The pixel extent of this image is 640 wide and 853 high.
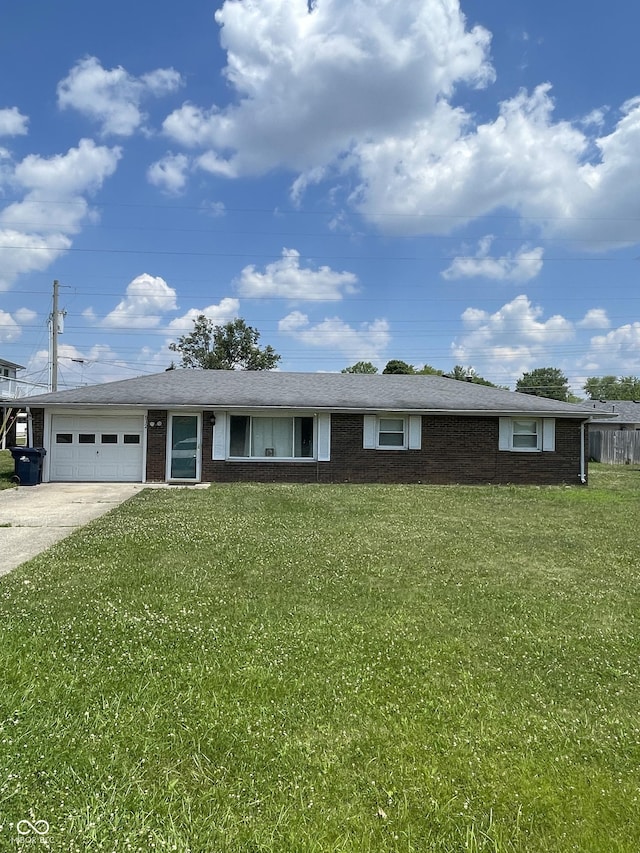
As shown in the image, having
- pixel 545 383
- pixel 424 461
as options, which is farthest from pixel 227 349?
pixel 545 383

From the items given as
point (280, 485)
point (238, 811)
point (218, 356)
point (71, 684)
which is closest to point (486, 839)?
point (238, 811)

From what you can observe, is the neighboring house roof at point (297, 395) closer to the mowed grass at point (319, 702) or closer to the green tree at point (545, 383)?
the mowed grass at point (319, 702)

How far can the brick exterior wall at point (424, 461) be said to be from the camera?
51.0 ft

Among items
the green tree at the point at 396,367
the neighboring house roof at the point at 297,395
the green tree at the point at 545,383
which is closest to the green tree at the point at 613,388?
the green tree at the point at 545,383

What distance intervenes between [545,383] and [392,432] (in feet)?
219

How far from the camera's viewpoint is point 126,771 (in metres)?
2.57

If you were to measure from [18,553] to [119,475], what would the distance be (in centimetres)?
890

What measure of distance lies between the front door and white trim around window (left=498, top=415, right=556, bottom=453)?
9235mm

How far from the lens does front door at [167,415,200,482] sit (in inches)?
611

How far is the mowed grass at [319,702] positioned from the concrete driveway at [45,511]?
790mm

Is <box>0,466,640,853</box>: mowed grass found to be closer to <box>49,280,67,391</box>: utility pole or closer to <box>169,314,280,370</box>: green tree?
<box>49,280,67,391</box>: utility pole

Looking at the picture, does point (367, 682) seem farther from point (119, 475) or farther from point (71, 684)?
point (119, 475)

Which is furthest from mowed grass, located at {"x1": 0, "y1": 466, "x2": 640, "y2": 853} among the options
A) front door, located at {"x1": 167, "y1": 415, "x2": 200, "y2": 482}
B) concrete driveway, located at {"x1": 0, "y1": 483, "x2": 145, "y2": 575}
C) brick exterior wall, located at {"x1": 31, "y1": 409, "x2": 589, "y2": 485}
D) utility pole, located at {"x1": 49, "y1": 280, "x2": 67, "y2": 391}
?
utility pole, located at {"x1": 49, "y1": 280, "x2": 67, "y2": 391}

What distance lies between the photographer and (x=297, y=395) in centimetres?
1662
